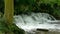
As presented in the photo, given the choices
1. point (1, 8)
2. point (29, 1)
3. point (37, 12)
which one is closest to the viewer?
point (1, 8)

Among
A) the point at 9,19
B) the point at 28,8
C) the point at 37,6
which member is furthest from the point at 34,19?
the point at 9,19

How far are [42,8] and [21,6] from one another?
9.54 ft

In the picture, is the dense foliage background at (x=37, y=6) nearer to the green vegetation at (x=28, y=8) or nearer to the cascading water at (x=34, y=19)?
the green vegetation at (x=28, y=8)

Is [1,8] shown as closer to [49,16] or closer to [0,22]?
[49,16]

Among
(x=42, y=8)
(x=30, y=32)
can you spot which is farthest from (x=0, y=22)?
(x=42, y=8)

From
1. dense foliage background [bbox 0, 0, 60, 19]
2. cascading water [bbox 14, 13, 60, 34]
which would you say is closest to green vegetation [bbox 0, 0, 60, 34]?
dense foliage background [bbox 0, 0, 60, 19]

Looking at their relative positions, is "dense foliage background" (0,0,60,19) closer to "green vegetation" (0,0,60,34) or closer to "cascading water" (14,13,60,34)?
"green vegetation" (0,0,60,34)

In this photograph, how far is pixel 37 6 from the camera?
17.0m

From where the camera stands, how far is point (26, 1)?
14734 millimetres

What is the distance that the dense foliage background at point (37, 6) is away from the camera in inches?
573

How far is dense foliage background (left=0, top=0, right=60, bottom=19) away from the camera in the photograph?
14550 mm

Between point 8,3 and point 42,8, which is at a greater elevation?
point 8,3

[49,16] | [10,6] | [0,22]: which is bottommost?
[49,16]

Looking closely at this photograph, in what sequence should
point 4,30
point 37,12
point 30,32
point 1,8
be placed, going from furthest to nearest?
point 37,12, point 1,8, point 30,32, point 4,30
